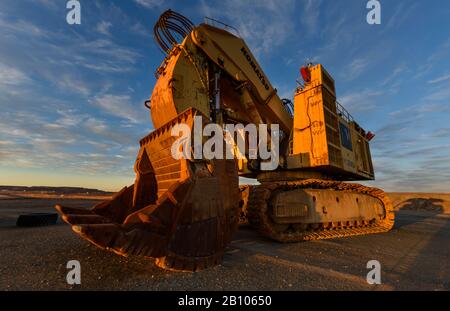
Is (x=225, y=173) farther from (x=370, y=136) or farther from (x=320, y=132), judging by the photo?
(x=370, y=136)

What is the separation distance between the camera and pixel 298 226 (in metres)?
6.84

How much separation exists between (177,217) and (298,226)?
4736 millimetres

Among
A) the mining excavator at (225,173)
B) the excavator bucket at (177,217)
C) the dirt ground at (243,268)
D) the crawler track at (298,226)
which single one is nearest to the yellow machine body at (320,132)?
the mining excavator at (225,173)

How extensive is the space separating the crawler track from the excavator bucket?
2.15m

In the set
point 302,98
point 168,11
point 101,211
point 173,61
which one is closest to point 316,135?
point 302,98

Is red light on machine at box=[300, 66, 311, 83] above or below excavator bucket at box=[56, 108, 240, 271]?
above

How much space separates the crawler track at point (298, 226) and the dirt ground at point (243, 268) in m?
0.42

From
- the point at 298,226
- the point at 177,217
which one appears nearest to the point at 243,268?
the point at 177,217

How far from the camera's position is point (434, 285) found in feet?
11.3

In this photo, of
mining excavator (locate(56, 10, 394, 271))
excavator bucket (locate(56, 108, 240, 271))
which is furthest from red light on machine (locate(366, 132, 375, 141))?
excavator bucket (locate(56, 108, 240, 271))

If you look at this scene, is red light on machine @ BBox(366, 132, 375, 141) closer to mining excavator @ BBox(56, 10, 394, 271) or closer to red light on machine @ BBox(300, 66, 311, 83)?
mining excavator @ BBox(56, 10, 394, 271)

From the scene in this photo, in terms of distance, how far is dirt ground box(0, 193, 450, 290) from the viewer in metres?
3.05

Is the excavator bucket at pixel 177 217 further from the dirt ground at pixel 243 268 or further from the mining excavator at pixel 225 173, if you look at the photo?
the dirt ground at pixel 243 268
